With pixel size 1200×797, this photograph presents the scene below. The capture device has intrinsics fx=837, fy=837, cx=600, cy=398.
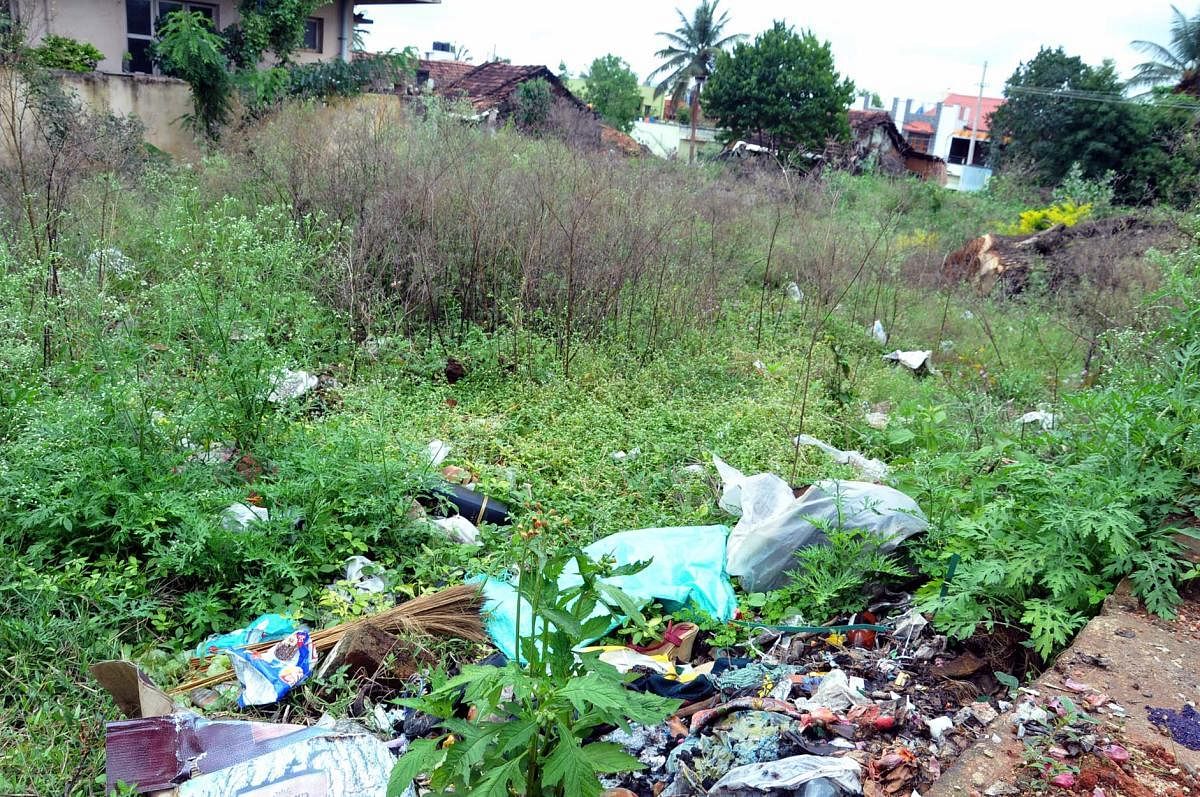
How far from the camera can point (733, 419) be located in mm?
5090

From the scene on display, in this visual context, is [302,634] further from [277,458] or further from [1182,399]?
[1182,399]

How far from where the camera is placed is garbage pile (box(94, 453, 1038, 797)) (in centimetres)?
228

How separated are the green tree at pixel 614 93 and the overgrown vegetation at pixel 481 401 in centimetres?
2107

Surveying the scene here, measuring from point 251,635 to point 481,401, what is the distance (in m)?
2.56

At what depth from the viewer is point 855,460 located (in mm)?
4523

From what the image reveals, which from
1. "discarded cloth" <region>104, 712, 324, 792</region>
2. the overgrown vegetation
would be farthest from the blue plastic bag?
"discarded cloth" <region>104, 712, 324, 792</region>

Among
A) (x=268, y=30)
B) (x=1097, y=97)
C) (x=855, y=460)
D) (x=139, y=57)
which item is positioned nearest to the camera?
(x=855, y=460)

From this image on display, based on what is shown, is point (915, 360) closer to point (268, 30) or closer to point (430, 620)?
point (430, 620)

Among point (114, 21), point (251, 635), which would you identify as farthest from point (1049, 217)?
point (114, 21)

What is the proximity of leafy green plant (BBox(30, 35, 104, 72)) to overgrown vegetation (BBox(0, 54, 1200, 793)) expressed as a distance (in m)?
2.62

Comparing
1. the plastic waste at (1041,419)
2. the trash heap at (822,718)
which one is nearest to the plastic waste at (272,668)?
the trash heap at (822,718)

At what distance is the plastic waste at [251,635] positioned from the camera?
288 cm

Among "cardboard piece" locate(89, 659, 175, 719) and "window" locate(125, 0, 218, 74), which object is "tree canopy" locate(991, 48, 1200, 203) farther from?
"cardboard piece" locate(89, 659, 175, 719)

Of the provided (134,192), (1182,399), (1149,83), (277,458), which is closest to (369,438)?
(277,458)
